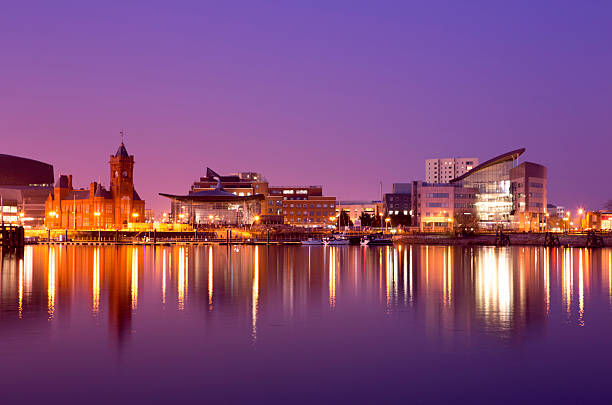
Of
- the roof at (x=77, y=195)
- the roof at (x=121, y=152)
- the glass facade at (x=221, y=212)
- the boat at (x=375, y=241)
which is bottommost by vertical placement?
the boat at (x=375, y=241)

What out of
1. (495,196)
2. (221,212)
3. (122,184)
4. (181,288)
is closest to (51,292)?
(181,288)

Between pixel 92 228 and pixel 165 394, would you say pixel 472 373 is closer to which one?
pixel 165 394

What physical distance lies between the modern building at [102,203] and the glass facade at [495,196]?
90.8 metres

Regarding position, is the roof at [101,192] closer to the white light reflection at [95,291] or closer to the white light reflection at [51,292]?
the white light reflection at [51,292]

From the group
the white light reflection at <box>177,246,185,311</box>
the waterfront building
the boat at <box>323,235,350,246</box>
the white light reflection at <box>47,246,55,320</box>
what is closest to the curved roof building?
the waterfront building

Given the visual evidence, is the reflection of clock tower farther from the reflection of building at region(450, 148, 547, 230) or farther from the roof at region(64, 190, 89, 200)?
the reflection of building at region(450, 148, 547, 230)

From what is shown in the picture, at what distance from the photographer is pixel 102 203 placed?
523 ft

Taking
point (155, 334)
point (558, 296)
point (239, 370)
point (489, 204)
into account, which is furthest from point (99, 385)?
point (489, 204)

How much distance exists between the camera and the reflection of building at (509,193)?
159875 millimetres

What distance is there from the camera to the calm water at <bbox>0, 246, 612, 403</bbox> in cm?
1650

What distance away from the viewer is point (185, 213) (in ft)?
569

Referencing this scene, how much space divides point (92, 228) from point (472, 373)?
488ft

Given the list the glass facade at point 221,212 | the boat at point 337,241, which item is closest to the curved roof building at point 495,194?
the boat at point 337,241

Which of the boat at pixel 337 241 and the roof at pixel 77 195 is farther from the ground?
the roof at pixel 77 195
